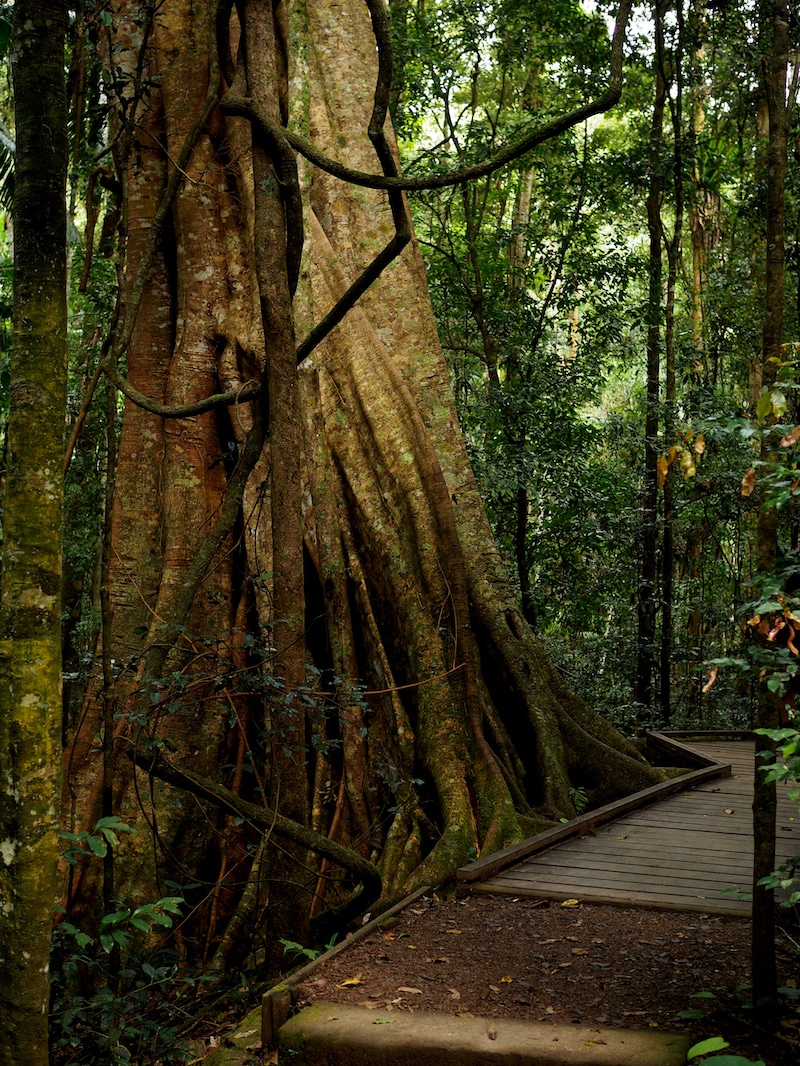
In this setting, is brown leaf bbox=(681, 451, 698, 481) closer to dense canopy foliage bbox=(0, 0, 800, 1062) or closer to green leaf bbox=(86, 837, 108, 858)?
dense canopy foliage bbox=(0, 0, 800, 1062)

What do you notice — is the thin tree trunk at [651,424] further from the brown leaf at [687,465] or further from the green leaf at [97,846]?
the green leaf at [97,846]

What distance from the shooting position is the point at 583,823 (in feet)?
17.9

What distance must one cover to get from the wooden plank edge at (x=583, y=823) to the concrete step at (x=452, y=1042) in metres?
1.53

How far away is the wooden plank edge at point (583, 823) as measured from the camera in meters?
4.58

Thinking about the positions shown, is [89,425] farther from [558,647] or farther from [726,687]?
[726,687]

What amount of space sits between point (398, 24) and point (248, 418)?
5.77 m

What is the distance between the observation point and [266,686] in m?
3.91

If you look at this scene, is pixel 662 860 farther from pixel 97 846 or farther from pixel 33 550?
pixel 33 550

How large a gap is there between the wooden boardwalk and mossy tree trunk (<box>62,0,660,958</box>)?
0.91ft

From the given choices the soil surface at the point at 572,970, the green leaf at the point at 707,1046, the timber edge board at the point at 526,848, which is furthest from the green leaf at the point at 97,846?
the green leaf at the point at 707,1046

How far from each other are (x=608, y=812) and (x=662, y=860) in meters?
0.76

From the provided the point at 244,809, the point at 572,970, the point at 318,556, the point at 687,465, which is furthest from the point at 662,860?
the point at 687,465

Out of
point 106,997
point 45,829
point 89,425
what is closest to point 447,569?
point 106,997

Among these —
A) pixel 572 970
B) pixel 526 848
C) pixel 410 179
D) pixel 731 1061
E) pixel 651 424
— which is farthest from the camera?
pixel 651 424
